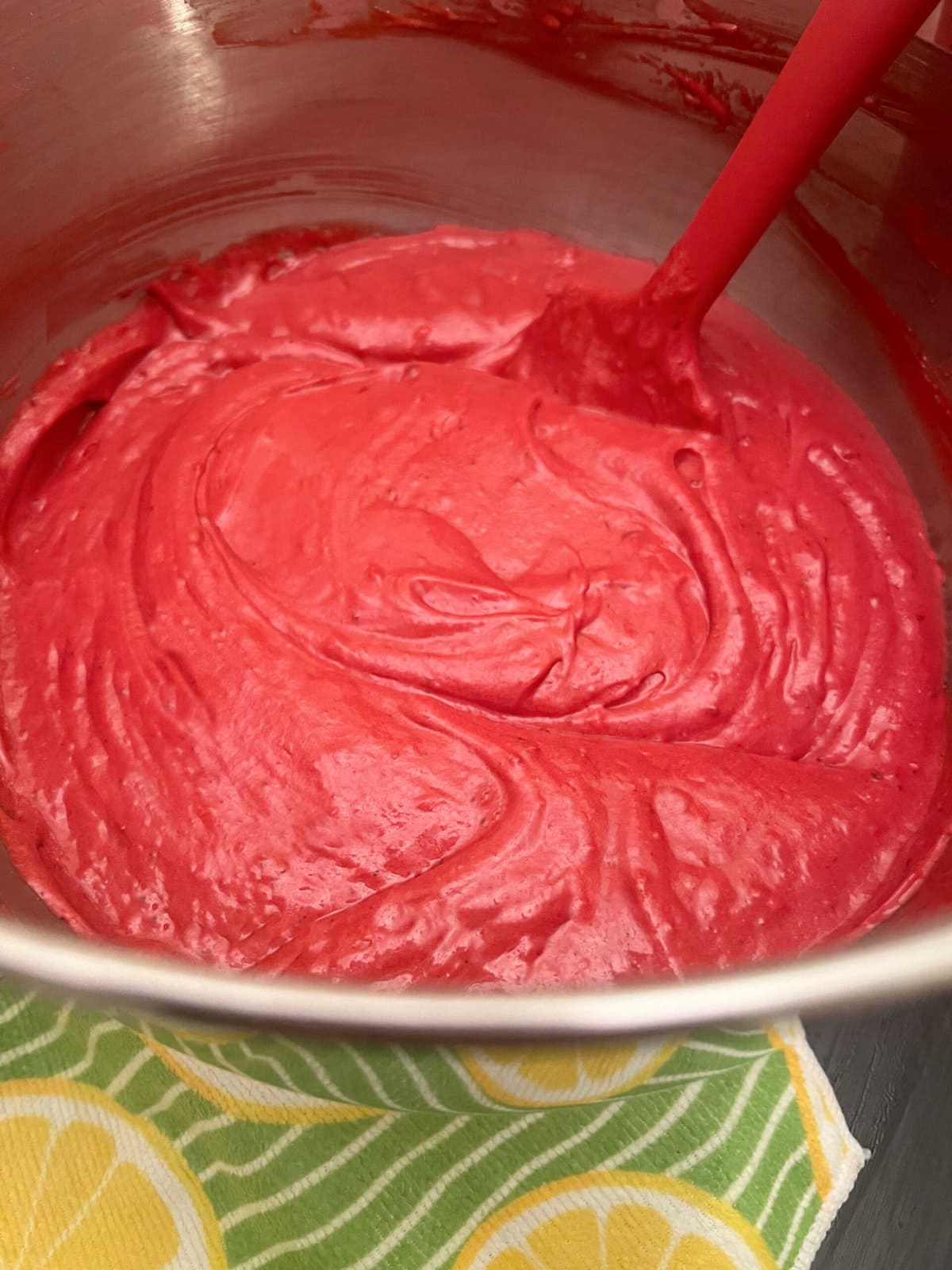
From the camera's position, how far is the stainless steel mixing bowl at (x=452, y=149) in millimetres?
1357

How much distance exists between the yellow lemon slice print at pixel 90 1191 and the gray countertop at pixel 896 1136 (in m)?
0.64

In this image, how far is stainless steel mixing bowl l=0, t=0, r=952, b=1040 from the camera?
4.45 feet

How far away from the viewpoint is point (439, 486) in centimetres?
130

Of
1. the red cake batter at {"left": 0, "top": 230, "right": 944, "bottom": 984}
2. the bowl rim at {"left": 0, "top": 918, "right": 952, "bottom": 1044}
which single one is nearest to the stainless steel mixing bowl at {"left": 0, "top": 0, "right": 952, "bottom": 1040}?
the red cake batter at {"left": 0, "top": 230, "right": 944, "bottom": 984}

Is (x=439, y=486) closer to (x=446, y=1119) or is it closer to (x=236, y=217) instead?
(x=236, y=217)

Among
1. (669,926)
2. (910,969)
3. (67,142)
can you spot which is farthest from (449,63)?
(910,969)

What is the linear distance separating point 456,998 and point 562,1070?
14 centimetres

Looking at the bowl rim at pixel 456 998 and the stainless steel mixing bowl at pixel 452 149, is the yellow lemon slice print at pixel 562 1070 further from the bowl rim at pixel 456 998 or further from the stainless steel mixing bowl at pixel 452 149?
the stainless steel mixing bowl at pixel 452 149

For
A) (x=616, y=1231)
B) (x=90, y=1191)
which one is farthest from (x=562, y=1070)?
(x=90, y=1191)

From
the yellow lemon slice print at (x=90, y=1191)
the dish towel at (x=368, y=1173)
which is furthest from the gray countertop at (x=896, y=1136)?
the yellow lemon slice print at (x=90, y=1191)

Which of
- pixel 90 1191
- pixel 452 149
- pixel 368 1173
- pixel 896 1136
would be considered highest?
pixel 452 149

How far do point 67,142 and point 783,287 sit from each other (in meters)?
1.20

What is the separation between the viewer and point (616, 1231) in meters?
0.89

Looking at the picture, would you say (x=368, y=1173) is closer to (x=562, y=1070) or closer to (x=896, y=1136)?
(x=562, y=1070)
